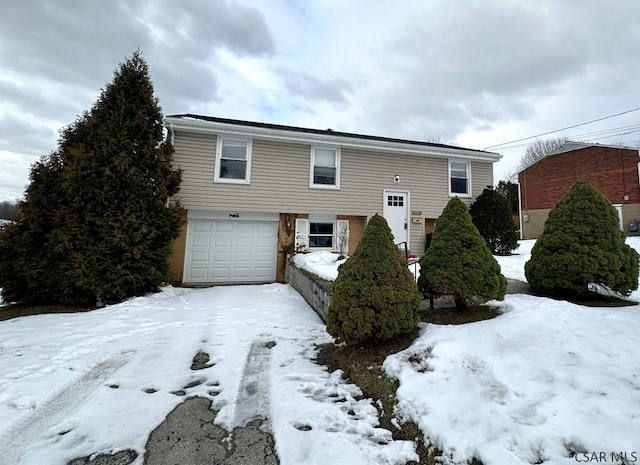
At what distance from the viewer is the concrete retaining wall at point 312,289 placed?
533 cm

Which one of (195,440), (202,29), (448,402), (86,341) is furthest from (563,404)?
(202,29)

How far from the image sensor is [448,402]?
2410mm

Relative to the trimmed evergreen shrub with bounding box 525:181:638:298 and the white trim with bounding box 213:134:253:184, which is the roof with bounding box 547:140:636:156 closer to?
the trimmed evergreen shrub with bounding box 525:181:638:298

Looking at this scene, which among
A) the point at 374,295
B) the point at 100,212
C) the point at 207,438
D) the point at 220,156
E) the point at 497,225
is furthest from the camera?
the point at 497,225

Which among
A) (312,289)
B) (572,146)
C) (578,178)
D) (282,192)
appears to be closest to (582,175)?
(578,178)

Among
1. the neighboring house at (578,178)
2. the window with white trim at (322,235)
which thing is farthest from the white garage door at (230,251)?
the neighboring house at (578,178)

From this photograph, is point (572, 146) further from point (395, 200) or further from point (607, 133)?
point (395, 200)

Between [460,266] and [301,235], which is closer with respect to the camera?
[460,266]

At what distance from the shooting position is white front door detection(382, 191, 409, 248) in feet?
37.3

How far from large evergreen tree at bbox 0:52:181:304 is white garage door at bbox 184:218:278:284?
209cm

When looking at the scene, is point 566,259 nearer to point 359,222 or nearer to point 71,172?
point 359,222

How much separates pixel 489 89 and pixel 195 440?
1858 centimetres

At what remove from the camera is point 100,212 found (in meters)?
7.04

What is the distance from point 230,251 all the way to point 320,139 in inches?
204
